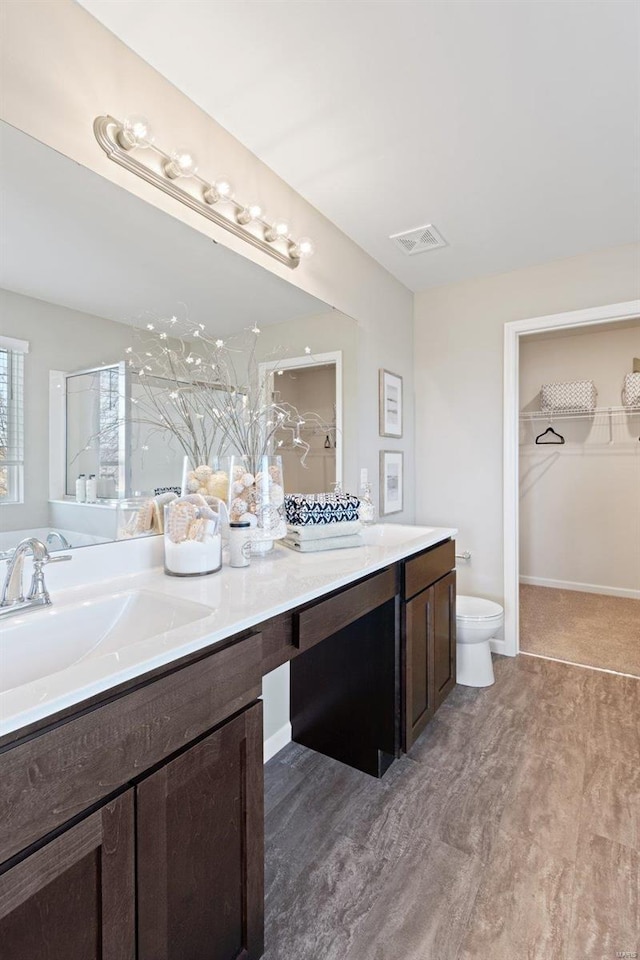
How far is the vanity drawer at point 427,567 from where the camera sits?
1769 mm

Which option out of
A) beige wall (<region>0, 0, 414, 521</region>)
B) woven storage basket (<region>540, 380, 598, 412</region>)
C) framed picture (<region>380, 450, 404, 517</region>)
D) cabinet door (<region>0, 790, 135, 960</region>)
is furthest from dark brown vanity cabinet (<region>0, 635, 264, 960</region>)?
woven storage basket (<region>540, 380, 598, 412</region>)

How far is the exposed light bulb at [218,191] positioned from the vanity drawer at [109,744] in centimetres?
143

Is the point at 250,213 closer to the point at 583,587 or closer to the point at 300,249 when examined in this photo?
the point at 300,249

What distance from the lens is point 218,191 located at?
1549 mm

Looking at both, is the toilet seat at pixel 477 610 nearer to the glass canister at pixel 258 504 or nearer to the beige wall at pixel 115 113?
the beige wall at pixel 115 113

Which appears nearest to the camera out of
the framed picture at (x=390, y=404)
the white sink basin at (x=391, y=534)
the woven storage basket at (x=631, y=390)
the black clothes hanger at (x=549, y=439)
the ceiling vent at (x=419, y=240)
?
the white sink basin at (x=391, y=534)

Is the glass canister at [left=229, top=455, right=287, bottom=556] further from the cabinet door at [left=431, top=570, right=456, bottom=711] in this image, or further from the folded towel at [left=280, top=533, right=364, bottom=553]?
the cabinet door at [left=431, top=570, right=456, bottom=711]

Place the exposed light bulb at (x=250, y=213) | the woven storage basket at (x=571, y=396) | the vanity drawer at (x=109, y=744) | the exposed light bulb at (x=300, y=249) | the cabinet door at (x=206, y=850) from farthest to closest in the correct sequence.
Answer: the woven storage basket at (x=571, y=396) < the exposed light bulb at (x=300, y=249) < the exposed light bulb at (x=250, y=213) < the cabinet door at (x=206, y=850) < the vanity drawer at (x=109, y=744)

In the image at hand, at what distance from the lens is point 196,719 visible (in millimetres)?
870

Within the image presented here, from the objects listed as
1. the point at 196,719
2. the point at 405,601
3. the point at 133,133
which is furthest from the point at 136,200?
the point at 405,601

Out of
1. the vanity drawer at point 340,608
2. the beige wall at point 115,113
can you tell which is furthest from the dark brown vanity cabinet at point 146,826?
the beige wall at point 115,113

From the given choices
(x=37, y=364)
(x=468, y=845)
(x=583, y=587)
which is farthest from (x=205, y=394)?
(x=583, y=587)

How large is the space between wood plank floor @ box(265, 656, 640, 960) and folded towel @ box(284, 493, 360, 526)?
101 centimetres

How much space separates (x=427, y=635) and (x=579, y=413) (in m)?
2.92
